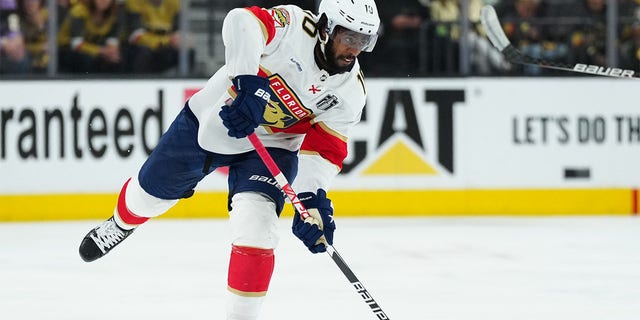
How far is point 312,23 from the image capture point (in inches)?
146

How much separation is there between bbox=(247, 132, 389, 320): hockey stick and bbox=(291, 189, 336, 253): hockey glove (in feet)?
0.09

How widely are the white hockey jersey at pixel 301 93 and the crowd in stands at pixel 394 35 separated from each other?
373 cm

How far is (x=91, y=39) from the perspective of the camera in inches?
297

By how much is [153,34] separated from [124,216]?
3409 mm

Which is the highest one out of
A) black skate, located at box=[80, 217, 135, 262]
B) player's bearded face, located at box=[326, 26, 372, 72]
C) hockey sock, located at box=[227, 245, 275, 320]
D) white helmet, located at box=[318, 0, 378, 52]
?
white helmet, located at box=[318, 0, 378, 52]

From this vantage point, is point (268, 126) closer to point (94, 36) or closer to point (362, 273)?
point (362, 273)

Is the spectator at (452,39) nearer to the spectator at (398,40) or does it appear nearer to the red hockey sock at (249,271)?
the spectator at (398,40)

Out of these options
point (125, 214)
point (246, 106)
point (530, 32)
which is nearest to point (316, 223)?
point (246, 106)

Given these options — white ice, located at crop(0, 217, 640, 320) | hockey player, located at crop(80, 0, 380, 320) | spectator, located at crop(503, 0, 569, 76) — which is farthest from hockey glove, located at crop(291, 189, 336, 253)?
spectator, located at crop(503, 0, 569, 76)

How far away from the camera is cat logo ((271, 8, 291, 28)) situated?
12.0 feet

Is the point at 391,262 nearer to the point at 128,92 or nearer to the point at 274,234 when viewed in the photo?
the point at 274,234

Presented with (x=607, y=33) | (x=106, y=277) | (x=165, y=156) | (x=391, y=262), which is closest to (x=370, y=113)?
(x=607, y=33)

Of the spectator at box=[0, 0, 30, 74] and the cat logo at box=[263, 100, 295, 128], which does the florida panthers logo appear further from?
the spectator at box=[0, 0, 30, 74]

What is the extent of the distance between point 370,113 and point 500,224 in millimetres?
1138
